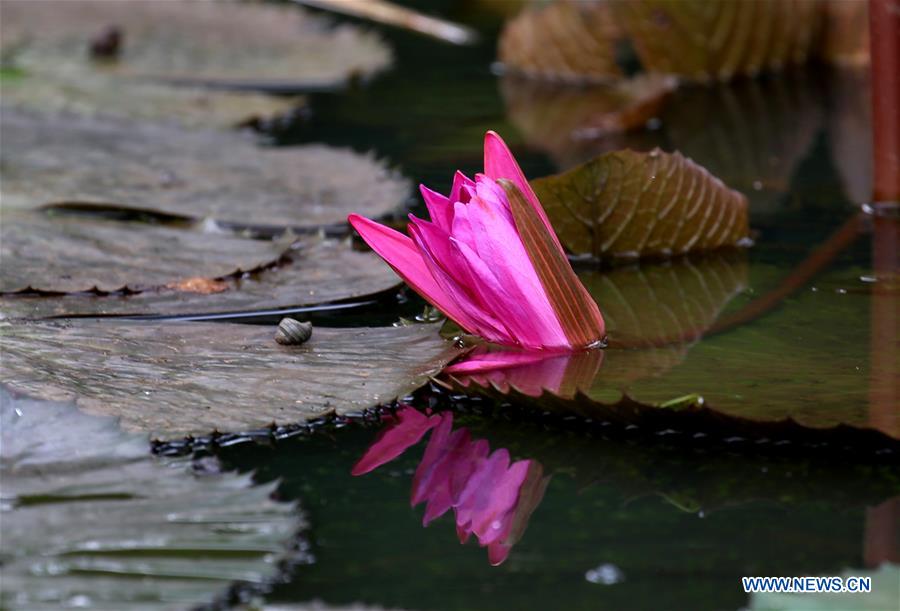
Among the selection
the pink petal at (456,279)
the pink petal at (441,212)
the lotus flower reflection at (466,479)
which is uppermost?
the pink petal at (441,212)

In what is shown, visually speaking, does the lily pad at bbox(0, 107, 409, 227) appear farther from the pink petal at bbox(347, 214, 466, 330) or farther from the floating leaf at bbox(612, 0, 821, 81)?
the floating leaf at bbox(612, 0, 821, 81)

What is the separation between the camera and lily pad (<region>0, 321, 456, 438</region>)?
3.57 feet

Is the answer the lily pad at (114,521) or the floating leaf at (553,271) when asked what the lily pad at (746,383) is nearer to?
the floating leaf at (553,271)

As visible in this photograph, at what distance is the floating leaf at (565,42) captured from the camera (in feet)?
12.1

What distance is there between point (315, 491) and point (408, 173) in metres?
1.36

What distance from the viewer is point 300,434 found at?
1123mm

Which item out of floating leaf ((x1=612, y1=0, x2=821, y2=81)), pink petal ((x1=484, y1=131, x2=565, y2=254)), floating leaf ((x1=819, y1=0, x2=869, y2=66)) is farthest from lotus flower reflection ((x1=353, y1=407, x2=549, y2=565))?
floating leaf ((x1=819, y1=0, x2=869, y2=66))

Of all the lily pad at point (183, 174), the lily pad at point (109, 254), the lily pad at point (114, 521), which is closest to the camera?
the lily pad at point (114, 521)

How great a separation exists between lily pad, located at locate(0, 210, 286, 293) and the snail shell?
0.91ft

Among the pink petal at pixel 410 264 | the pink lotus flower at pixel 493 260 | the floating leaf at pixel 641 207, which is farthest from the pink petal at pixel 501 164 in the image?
the floating leaf at pixel 641 207

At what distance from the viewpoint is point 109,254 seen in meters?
1.58

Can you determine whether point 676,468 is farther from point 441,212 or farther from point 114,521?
point 114,521

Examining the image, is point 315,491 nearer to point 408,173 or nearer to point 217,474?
point 217,474

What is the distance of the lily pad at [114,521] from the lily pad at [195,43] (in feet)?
7.94
